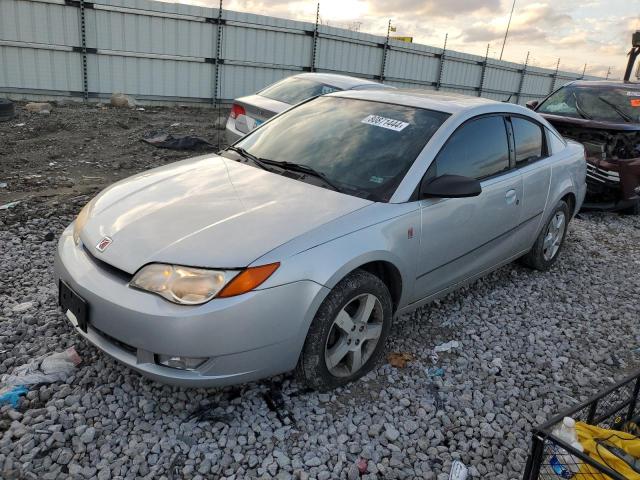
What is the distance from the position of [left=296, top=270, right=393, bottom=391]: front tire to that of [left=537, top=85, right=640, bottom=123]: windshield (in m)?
5.87

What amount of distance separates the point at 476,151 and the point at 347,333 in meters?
1.66

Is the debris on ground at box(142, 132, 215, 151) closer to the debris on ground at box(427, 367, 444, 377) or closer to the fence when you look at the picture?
the fence

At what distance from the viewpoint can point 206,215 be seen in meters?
2.78

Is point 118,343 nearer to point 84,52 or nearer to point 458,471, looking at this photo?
point 458,471

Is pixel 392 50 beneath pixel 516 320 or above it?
above

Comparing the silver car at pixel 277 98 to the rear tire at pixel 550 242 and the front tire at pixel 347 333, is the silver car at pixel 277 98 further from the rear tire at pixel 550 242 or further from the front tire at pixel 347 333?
the front tire at pixel 347 333

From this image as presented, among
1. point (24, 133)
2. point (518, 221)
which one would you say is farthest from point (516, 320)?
point (24, 133)

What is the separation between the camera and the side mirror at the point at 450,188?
3033 mm

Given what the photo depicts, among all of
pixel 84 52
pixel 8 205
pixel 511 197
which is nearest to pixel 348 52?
pixel 84 52

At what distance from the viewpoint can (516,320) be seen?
4.05 m

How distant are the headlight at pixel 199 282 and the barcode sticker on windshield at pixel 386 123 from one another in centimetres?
150

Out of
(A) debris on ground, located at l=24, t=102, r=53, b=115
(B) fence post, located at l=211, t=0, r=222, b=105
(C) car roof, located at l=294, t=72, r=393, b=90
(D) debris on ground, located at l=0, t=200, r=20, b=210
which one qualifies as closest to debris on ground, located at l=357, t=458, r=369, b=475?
(D) debris on ground, located at l=0, t=200, r=20, b=210

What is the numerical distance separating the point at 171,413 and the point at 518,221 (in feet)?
9.61

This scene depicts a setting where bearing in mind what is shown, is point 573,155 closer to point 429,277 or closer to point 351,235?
point 429,277
